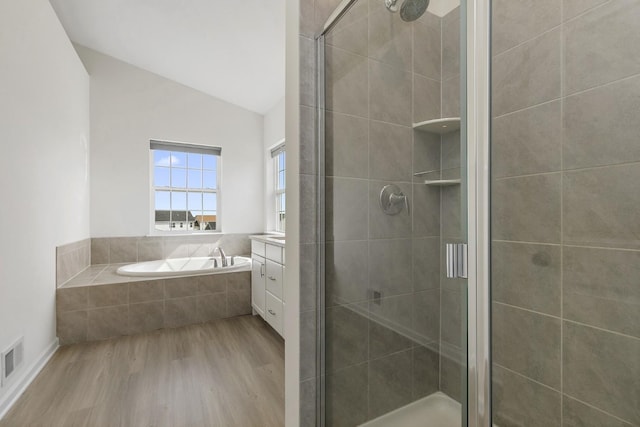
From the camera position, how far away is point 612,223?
1007 mm

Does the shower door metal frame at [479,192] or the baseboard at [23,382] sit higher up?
the shower door metal frame at [479,192]

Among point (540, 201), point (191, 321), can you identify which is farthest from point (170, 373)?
point (540, 201)

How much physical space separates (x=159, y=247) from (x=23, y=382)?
6.54 ft

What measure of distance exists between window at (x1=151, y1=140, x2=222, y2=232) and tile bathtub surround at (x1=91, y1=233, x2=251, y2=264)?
0.22 meters

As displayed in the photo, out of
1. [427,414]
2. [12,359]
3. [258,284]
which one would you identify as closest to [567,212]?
[427,414]

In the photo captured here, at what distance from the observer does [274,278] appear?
260 cm

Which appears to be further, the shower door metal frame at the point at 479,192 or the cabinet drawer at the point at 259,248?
the cabinet drawer at the point at 259,248

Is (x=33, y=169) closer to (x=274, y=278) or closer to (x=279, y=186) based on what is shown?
(x=274, y=278)

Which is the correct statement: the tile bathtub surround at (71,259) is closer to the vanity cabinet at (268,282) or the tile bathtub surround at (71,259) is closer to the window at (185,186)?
the window at (185,186)

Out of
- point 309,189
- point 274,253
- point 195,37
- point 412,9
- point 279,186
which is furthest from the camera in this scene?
point 279,186

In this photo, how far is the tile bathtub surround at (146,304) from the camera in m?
2.59

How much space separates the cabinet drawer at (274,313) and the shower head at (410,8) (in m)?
2.09

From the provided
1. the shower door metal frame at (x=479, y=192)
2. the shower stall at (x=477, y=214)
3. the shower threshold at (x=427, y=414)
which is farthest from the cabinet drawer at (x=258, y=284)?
the shower door metal frame at (x=479, y=192)

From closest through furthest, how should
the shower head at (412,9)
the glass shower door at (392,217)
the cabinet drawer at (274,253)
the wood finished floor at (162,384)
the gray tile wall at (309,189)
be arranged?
the glass shower door at (392,217) < the shower head at (412,9) < the gray tile wall at (309,189) < the wood finished floor at (162,384) < the cabinet drawer at (274,253)
